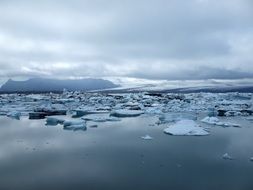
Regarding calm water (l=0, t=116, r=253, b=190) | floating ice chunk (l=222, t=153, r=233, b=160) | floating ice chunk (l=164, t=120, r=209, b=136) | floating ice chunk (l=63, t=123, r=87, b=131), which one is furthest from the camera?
floating ice chunk (l=63, t=123, r=87, b=131)

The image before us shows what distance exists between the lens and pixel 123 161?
882 centimetres

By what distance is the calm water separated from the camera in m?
7.00

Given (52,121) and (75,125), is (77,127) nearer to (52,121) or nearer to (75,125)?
(75,125)

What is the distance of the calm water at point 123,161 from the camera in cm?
700

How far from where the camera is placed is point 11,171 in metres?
7.87

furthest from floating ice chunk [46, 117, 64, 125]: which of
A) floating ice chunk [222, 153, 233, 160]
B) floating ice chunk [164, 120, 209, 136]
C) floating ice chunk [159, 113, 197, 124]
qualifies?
floating ice chunk [222, 153, 233, 160]

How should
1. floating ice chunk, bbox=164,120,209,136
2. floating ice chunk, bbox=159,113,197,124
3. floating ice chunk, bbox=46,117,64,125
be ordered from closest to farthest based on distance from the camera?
1. floating ice chunk, bbox=164,120,209,136
2. floating ice chunk, bbox=46,117,64,125
3. floating ice chunk, bbox=159,113,197,124

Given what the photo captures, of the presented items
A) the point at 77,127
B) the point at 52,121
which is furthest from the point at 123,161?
the point at 52,121

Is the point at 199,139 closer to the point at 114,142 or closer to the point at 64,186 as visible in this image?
the point at 114,142

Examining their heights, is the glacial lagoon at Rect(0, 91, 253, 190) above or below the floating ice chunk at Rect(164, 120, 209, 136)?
below

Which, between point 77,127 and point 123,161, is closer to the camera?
point 123,161

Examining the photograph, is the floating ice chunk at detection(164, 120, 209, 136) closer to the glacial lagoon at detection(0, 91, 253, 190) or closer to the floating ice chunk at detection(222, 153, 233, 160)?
the glacial lagoon at detection(0, 91, 253, 190)

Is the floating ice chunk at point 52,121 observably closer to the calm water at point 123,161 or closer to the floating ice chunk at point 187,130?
the calm water at point 123,161

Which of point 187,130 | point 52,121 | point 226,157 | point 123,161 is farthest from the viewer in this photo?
point 52,121
